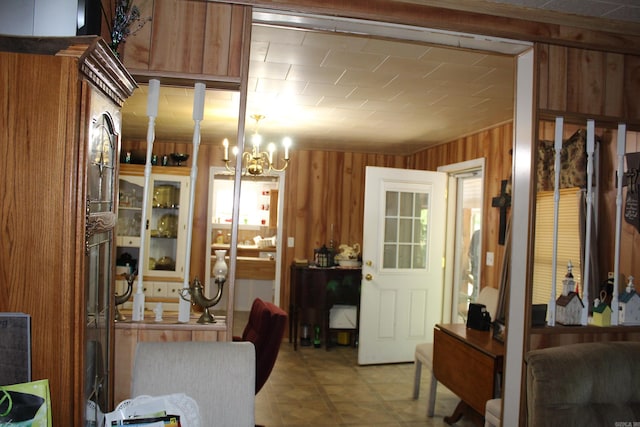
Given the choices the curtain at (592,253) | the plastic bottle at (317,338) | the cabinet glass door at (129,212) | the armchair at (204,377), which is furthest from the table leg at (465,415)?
the cabinet glass door at (129,212)

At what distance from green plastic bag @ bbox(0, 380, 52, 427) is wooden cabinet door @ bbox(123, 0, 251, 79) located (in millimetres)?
1246

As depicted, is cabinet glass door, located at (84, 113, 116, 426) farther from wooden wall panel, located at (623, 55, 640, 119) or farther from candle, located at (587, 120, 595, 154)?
wooden wall panel, located at (623, 55, 640, 119)

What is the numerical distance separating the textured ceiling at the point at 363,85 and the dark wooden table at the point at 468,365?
158 cm

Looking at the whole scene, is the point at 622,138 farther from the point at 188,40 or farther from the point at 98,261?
the point at 98,261

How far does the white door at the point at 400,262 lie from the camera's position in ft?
15.5

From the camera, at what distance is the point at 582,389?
163 cm

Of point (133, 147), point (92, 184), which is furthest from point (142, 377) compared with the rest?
point (133, 147)

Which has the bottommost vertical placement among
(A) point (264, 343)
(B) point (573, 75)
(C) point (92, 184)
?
(A) point (264, 343)

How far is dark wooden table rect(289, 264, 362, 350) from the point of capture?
17.3 feet

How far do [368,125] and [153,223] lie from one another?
2537mm

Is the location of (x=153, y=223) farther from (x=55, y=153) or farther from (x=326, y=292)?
(x=55, y=153)

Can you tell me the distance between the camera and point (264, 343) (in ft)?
9.92

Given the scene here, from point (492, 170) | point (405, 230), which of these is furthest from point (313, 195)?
point (492, 170)

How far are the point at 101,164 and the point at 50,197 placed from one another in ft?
0.95
